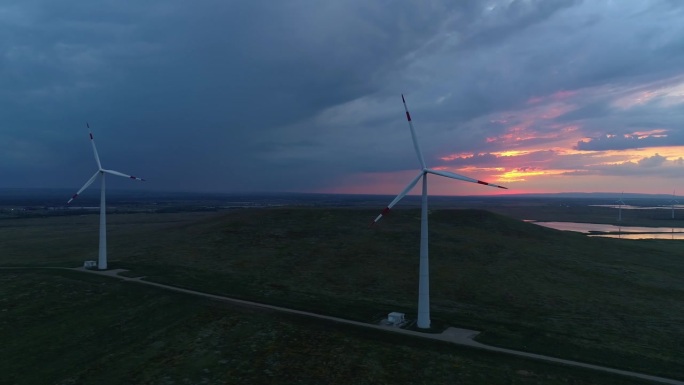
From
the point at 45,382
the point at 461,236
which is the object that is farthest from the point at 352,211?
the point at 45,382

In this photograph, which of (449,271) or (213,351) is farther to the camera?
(449,271)

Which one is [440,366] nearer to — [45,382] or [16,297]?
[45,382]

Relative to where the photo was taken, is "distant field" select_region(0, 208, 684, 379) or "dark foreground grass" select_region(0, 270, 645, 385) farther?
"distant field" select_region(0, 208, 684, 379)

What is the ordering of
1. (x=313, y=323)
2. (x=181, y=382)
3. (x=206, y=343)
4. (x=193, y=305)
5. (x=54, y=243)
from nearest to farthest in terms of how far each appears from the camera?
(x=181, y=382) → (x=206, y=343) → (x=313, y=323) → (x=193, y=305) → (x=54, y=243)

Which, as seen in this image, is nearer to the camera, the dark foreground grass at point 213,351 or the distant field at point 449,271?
the dark foreground grass at point 213,351
